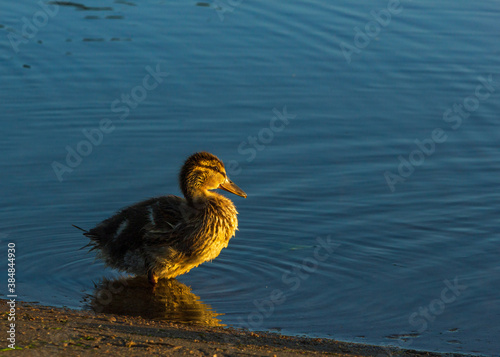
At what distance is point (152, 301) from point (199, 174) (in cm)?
147

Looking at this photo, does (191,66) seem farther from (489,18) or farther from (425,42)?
(489,18)

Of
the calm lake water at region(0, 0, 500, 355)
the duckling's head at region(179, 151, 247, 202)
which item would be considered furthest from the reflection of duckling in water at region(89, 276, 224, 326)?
the duckling's head at region(179, 151, 247, 202)

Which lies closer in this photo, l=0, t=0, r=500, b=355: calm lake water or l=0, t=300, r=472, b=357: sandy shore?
l=0, t=300, r=472, b=357: sandy shore

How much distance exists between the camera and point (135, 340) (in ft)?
19.4

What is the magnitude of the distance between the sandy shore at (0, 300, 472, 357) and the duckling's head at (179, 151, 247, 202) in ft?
5.82

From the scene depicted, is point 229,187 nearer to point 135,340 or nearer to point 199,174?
point 199,174

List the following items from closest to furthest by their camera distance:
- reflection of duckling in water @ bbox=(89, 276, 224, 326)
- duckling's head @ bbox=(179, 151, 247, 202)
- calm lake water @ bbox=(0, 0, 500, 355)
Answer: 1. reflection of duckling in water @ bbox=(89, 276, 224, 326)
2. calm lake water @ bbox=(0, 0, 500, 355)
3. duckling's head @ bbox=(179, 151, 247, 202)

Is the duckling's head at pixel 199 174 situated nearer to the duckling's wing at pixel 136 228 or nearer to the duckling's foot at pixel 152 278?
the duckling's wing at pixel 136 228

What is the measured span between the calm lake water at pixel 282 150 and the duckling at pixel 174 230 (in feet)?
0.99

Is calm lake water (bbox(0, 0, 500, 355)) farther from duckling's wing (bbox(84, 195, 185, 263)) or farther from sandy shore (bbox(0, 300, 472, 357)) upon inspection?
sandy shore (bbox(0, 300, 472, 357))

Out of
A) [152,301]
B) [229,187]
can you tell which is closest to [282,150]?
[229,187]

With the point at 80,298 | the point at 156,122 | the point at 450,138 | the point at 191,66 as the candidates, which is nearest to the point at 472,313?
the point at 80,298

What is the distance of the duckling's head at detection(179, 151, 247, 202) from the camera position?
856 cm

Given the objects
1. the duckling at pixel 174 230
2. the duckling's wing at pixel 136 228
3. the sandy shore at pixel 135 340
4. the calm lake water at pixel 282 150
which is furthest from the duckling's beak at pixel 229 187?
the sandy shore at pixel 135 340
